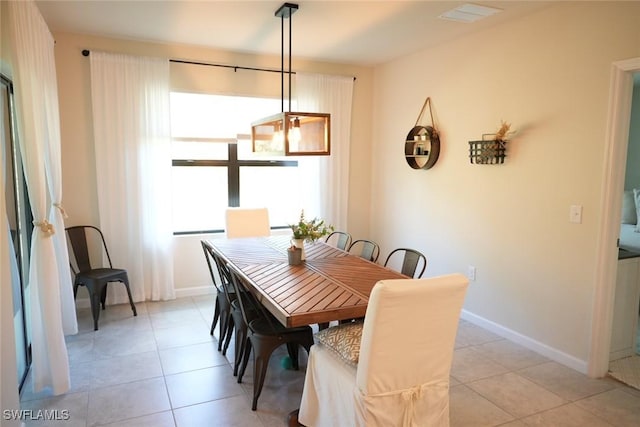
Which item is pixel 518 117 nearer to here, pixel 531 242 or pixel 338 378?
pixel 531 242

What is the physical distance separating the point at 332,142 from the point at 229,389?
10.3ft

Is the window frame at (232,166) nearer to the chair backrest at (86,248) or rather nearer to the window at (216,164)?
the window at (216,164)

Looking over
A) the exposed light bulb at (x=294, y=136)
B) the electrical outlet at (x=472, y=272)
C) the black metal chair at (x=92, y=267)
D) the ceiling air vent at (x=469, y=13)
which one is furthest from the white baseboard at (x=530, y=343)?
the black metal chair at (x=92, y=267)

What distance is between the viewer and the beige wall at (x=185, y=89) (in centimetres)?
418

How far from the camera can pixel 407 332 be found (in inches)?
78.6

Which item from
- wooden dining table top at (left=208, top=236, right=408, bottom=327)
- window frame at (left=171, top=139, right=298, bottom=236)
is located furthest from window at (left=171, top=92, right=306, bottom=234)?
wooden dining table top at (left=208, top=236, right=408, bottom=327)

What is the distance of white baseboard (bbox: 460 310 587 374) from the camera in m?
3.23

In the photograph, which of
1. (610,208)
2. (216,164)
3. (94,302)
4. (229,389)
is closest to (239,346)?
(229,389)

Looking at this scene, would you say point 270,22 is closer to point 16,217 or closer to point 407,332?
point 16,217

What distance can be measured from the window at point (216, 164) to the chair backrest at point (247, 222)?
545 mm

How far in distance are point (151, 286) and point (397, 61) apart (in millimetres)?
3668

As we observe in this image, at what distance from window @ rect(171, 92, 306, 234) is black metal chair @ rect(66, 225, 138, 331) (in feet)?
2.65

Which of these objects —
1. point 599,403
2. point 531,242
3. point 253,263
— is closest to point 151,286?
point 253,263

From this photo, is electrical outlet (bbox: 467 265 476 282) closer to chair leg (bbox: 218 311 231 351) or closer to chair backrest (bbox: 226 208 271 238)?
chair backrest (bbox: 226 208 271 238)
